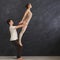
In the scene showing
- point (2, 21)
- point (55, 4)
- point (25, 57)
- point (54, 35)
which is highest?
point (55, 4)

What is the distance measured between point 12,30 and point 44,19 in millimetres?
571

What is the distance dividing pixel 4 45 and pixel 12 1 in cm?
70

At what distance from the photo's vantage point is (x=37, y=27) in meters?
3.26

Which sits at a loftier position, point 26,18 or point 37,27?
point 26,18

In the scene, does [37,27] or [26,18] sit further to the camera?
[37,27]

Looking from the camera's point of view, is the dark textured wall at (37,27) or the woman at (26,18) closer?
the woman at (26,18)

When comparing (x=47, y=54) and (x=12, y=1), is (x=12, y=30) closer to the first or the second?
(x=12, y=1)

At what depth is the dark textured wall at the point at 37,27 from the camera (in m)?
3.21

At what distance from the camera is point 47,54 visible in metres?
3.29

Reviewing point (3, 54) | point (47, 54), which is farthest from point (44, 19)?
point (3, 54)

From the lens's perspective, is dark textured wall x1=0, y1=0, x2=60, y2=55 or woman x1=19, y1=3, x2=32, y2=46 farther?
dark textured wall x1=0, y1=0, x2=60, y2=55

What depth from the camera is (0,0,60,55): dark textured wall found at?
10.5ft

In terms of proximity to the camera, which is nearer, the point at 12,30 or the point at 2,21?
the point at 12,30

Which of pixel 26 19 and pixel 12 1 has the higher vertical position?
pixel 12 1
